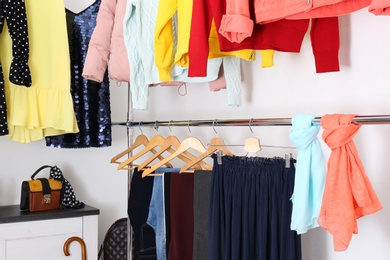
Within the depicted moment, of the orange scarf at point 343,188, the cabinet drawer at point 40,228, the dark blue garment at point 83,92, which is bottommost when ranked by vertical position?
the cabinet drawer at point 40,228

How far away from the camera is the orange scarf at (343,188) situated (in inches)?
53.7

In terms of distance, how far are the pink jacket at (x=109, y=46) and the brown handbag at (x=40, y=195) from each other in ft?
2.08

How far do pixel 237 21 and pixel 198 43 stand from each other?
23 cm

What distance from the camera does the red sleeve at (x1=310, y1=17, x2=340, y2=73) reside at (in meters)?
1.70

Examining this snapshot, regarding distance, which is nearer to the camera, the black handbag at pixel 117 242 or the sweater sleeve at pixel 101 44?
the sweater sleeve at pixel 101 44

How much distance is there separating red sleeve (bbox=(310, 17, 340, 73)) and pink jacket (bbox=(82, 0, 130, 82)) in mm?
977

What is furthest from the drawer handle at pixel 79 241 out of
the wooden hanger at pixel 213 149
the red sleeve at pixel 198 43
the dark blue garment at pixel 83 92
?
the red sleeve at pixel 198 43

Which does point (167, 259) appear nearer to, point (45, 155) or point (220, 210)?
point (220, 210)

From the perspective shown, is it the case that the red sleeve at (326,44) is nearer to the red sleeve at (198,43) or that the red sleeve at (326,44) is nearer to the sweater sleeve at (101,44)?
the red sleeve at (198,43)

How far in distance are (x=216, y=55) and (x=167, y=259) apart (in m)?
0.82

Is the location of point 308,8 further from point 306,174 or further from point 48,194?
point 48,194

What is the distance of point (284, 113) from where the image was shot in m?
2.08

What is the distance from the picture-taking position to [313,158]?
149 cm

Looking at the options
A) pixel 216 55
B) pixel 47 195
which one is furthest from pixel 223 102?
pixel 47 195
